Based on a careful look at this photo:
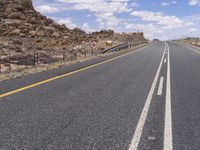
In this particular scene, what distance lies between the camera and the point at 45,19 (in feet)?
221

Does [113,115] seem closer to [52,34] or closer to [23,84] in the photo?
[23,84]

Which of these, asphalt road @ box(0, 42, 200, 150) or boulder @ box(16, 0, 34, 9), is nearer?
asphalt road @ box(0, 42, 200, 150)

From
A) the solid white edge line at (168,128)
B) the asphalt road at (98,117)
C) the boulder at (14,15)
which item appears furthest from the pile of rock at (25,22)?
the solid white edge line at (168,128)

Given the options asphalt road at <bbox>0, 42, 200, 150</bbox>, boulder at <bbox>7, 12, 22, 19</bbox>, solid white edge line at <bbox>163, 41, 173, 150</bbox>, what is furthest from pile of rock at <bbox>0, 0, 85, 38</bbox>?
solid white edge line at <bbox>163, 41, 173, 150</bbox>

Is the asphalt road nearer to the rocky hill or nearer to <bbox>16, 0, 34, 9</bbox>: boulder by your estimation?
the rocky hill

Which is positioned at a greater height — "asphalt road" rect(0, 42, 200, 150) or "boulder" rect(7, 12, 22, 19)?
"boulder" rect(7, 12, 22, 19)

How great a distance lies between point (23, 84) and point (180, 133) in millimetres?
6393

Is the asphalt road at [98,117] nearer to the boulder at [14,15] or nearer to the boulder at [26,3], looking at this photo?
the boulder at [14,15]

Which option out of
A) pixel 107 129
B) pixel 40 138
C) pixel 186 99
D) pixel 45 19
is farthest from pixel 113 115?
pixel 45 19

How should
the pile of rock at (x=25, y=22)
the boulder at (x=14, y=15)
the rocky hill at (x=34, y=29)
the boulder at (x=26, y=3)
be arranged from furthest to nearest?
the boulder at (x=26, y=3), the boulder at (x=14, y=15), the pile of rock at (x=25, y=22), the rocky hill at (x=34, y=29)

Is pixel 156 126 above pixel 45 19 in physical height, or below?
below

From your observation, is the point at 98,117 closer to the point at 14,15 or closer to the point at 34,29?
the point at 34,29

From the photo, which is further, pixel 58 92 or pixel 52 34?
pixel 52 34

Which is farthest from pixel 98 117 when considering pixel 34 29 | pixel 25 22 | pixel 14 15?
pixel 14 15
